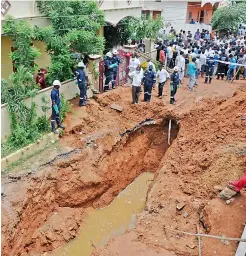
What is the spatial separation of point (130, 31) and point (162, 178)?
9.68 metres

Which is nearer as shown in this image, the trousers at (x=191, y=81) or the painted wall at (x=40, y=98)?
the painted wall at (x=40, y=98)

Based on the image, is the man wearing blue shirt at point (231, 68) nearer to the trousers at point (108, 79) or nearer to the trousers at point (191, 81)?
the trousers at point (191, 81)

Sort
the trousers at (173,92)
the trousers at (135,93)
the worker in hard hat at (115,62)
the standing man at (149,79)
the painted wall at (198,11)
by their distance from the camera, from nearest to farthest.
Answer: the standing man at (149,79) < the trousers at (135,93) < the trousers at (173,92) < the worker in hard hat at (115,62) < the painted wall at (198,11)

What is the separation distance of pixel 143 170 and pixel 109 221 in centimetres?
331

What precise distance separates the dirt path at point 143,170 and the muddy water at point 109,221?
0.27m

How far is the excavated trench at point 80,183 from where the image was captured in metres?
9.54

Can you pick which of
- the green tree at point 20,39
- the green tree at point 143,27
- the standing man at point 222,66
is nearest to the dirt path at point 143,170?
the standing man at point 222,66

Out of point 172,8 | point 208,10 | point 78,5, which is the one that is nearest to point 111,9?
point 78,5

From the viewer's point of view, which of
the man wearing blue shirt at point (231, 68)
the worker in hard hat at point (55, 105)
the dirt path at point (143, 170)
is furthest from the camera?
the man wearing blue shirt at point (231, 68)

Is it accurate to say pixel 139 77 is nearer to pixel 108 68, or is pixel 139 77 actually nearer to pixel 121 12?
pixel 108 68

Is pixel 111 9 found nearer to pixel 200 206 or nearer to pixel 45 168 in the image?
pixel 45 168

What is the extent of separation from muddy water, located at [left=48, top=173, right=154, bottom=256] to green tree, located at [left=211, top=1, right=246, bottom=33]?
58.4 feet

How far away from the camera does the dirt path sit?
892 cm

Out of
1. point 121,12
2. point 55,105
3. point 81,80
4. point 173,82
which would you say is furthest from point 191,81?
point 55,105
